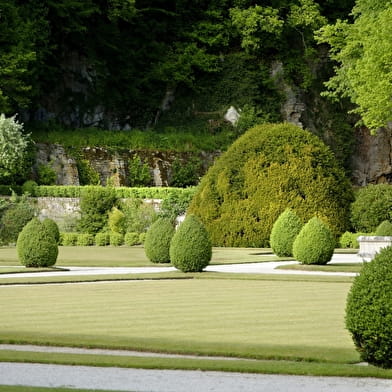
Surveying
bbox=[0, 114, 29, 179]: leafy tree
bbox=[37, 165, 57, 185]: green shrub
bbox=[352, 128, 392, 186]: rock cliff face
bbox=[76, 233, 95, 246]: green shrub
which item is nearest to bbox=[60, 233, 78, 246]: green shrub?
bbox=[76, 233, 95, 246]: green shrub

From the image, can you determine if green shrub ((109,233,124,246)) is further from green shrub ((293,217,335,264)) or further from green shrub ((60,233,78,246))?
green shrub ((293,217,335,264))

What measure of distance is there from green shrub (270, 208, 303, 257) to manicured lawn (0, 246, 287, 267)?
1.90ft

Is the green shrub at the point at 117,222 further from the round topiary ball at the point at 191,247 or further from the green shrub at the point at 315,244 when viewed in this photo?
the round topiary ball at the point at 191,247

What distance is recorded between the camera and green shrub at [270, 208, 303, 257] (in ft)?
113

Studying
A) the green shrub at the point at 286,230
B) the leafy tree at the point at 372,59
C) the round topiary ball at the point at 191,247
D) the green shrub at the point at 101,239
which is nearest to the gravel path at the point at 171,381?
the round topiary ball at the point at 191,247

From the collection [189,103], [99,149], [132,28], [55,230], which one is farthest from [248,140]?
[132,28]

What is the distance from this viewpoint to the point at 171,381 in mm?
10906

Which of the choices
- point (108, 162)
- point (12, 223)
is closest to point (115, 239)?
point (12, 223)

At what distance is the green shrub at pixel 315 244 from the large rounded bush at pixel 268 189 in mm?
10494

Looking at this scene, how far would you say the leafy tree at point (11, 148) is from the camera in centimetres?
5175

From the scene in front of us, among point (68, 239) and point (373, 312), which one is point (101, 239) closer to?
point (68, 239)

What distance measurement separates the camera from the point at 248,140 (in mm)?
42875

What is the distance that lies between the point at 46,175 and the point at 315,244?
26586 millimetres

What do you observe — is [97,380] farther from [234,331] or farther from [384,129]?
[384,129]
